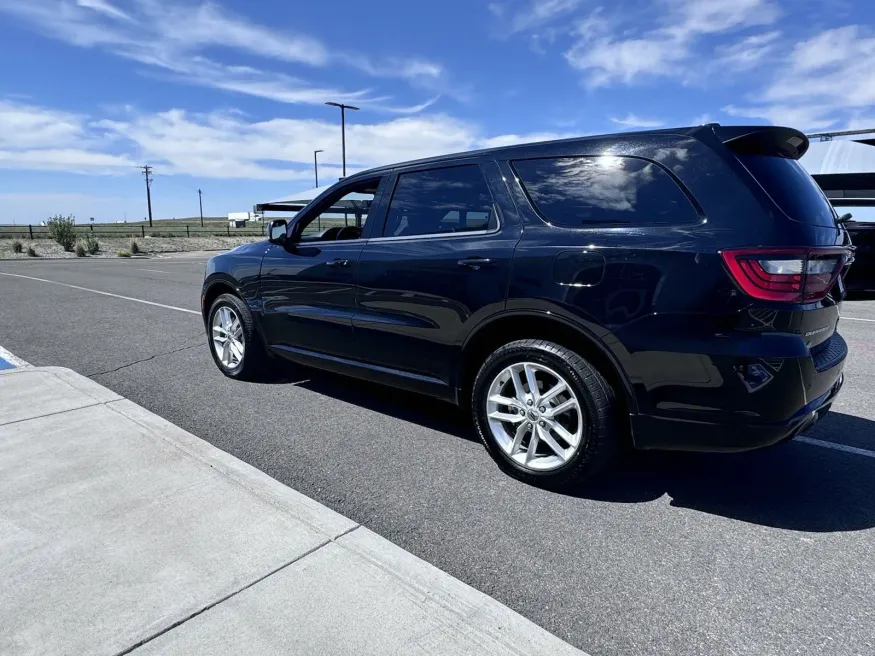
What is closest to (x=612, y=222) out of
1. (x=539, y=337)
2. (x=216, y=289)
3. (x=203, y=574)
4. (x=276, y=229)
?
(x=539, y=337)

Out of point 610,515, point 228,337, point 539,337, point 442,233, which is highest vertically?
point 442,233

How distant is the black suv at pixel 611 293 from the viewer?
256cm

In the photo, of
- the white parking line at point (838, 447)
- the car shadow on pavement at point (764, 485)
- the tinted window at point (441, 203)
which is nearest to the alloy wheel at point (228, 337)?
the tinted window at point (441, 203)

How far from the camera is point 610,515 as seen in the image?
2.86 m

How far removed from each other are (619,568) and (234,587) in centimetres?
152

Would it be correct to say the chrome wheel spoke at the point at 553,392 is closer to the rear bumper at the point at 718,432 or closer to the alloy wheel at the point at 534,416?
the alloy wheel at the point at 534,416

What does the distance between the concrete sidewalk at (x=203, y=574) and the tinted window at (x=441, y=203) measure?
1754mm

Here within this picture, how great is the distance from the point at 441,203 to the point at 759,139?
1748 millimetres

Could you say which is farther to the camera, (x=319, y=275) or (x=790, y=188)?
(x=319, y=275)

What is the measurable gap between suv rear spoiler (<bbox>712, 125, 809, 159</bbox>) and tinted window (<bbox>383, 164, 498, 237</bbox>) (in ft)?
3.96

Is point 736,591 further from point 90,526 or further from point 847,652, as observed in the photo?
point 90,526

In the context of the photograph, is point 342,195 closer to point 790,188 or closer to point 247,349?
point 247,349

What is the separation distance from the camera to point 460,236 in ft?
11.3

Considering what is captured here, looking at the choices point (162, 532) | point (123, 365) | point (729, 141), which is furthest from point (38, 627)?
point (123, 365)
